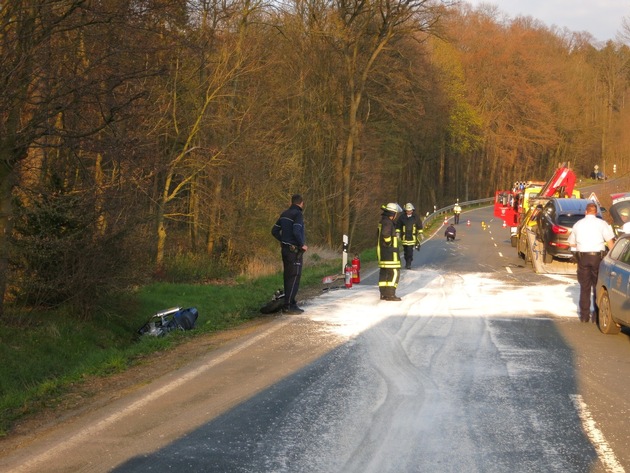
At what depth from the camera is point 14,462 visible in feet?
18.8

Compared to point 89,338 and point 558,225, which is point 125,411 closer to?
point 89,338

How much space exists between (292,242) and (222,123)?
15.0 m

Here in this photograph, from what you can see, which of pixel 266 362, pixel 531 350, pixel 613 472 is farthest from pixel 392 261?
pixel 613 472

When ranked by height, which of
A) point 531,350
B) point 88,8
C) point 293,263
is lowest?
point 531,350

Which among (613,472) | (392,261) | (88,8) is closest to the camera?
(613,472)

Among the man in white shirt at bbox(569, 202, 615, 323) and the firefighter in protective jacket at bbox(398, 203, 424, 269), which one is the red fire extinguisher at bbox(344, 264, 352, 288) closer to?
the firefighter in protective jacket at bbox(398, 203, 424, 269)

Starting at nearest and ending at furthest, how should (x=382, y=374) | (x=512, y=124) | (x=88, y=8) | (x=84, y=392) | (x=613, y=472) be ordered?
(x=613, y=472), (x=84, y=392), (x=382, y=374), (x=88, y=8), (x=512, y=124)

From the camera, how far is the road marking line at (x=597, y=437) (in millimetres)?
5652

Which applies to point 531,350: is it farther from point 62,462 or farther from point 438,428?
point 62,462

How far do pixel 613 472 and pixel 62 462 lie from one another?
3.87 m

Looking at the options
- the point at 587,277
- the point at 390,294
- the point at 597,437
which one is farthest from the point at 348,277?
the point at 597,437

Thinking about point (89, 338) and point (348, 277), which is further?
point (348, 277)

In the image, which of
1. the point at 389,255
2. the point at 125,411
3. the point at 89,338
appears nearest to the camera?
the point at 125,411

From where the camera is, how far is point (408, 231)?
22.6m
